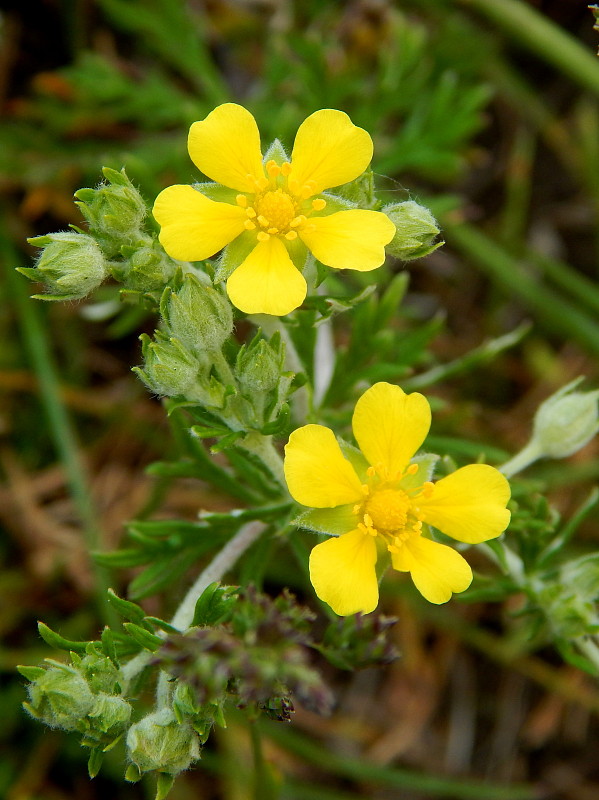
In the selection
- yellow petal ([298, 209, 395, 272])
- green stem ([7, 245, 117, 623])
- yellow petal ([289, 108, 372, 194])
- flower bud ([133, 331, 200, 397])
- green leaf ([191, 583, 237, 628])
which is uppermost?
yellow petal ([289, 108, 372, 194])

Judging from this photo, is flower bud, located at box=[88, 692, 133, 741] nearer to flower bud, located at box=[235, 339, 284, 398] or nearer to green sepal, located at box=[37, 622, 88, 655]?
green sepal, located at box=[37, 622, 88, 655]

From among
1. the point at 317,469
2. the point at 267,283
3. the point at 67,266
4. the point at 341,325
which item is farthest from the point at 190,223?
the point at 341,325

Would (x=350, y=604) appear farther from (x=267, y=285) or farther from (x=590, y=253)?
(x=590, y=253)

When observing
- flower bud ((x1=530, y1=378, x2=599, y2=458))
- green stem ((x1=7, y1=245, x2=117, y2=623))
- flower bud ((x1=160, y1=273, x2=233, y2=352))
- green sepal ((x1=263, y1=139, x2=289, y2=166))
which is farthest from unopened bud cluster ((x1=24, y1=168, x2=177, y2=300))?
green stem ((x1=7, y1=245, x2=117, y2=623))

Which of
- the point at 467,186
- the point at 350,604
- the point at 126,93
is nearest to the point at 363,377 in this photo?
the point at 350,604

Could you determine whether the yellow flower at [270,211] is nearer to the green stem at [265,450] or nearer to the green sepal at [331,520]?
the green stem at [265,450]

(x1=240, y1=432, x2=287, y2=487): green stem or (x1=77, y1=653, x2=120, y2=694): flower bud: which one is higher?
(x1=240, y1=432, x2=287, y2=487): green stem
